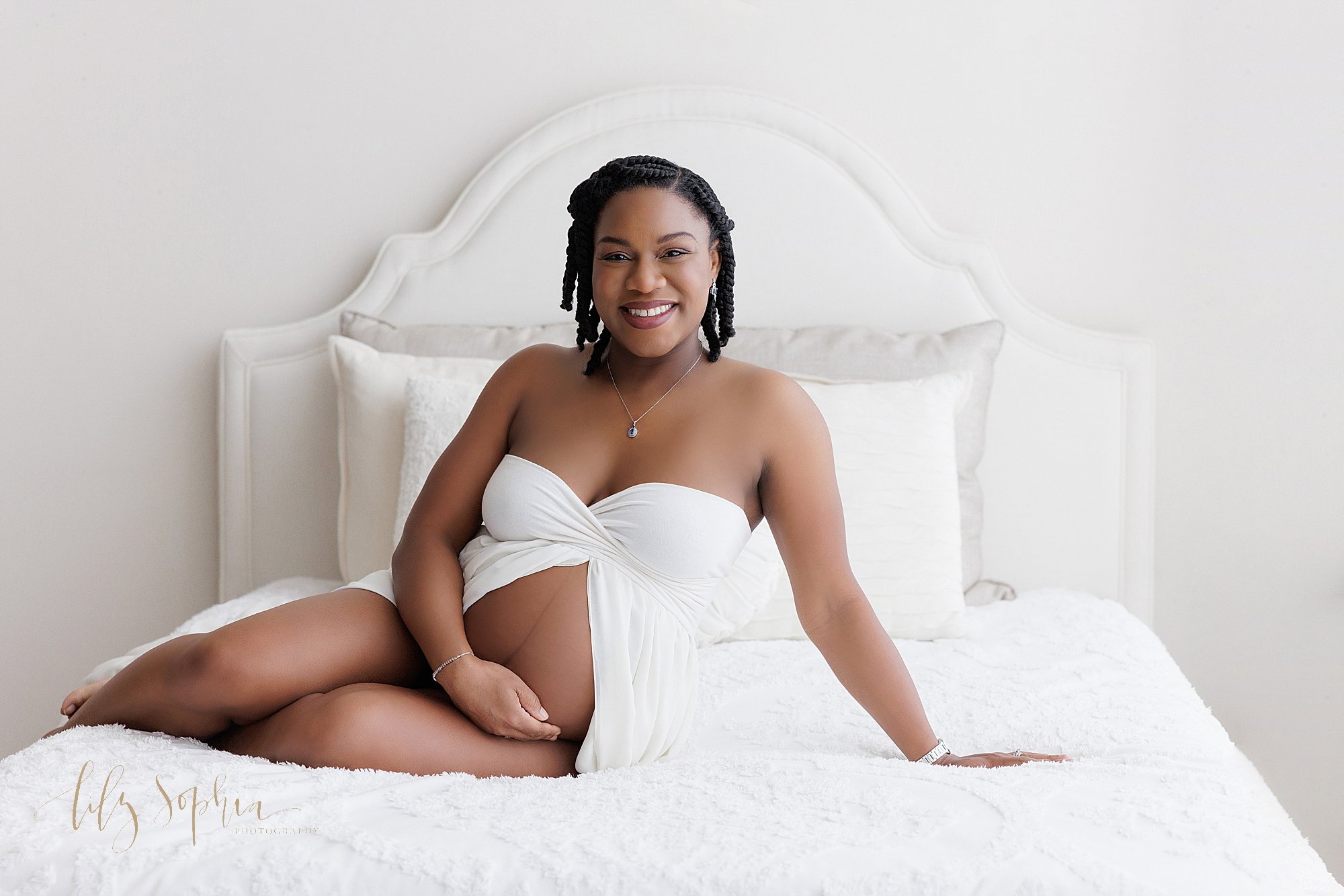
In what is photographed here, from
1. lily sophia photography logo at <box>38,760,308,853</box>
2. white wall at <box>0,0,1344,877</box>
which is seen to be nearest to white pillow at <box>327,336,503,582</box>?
white wall at <box>0,0,1344,877</box>

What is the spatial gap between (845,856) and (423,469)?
3.97 ft

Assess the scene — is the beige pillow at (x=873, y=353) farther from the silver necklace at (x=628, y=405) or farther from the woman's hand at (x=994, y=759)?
the woman's hand at (x=994, y=759)

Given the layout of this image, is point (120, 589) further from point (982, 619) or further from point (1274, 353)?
point (1274, 353)

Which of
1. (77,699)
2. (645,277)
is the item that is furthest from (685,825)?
(77,699)

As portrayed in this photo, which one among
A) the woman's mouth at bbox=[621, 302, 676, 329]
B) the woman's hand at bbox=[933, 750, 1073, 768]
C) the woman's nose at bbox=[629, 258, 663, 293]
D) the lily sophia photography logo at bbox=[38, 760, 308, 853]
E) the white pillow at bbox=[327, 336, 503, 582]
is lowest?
the woman's hand at bbox=[933, 750, 1073, 768]

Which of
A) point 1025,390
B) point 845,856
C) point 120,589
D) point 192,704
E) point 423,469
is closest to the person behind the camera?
point 845,856

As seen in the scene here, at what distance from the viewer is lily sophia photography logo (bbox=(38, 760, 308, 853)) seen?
0.95 meters

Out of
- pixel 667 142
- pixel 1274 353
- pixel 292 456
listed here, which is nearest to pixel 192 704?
pixel 292 456

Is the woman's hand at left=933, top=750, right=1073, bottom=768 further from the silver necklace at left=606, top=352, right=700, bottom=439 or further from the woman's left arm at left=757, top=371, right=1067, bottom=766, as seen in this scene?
the silver necklace at left=606, top=352, right=700, bottom=439

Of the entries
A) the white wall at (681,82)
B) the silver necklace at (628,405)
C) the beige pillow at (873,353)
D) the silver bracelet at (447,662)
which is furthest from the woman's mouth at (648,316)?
the white wall at (681,82)

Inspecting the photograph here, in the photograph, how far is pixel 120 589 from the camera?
250 cm

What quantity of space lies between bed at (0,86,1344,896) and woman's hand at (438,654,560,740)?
8 cm

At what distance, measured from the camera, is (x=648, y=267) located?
129 cm

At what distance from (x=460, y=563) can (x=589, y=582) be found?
22cm
